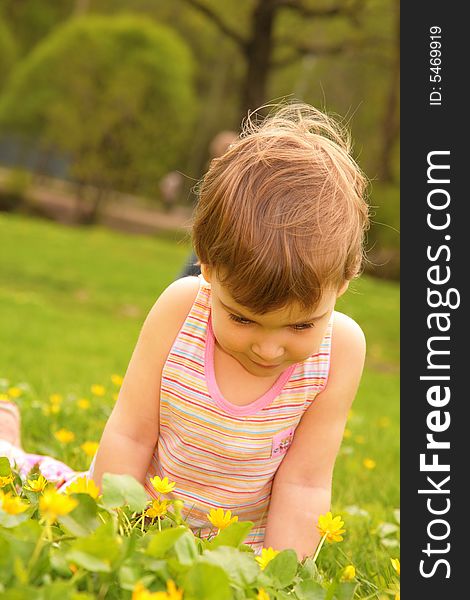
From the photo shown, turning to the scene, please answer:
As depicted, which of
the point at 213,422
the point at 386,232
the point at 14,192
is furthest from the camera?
the point at 14,192

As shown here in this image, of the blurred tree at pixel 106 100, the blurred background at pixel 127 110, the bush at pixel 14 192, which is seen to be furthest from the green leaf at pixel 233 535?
the bush at pixel 14 192

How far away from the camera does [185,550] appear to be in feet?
4.33

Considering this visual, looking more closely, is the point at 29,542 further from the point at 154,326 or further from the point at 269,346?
the point at 154,326

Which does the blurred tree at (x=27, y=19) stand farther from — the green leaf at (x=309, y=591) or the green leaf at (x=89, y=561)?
the green leaf at (x=89, y=561)

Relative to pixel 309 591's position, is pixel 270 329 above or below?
above

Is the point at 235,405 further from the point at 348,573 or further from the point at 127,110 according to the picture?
the point at 127,110

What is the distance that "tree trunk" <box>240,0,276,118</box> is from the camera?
1448cm

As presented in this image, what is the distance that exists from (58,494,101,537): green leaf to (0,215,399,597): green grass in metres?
0.66

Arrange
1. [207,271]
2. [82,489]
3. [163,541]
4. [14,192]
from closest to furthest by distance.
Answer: [163,541]
[82,489]
[207,271]
[14,192]

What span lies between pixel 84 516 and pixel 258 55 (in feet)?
46.8

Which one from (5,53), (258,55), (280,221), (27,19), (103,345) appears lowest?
(280,221)

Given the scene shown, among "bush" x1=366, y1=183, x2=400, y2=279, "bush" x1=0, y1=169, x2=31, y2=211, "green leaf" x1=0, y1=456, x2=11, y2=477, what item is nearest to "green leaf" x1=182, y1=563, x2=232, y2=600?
"green leaf" x1=0, y1=456, x2=11, y2=477

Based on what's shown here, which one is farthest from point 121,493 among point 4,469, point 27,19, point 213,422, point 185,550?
point 27,19

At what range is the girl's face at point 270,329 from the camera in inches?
73.9
